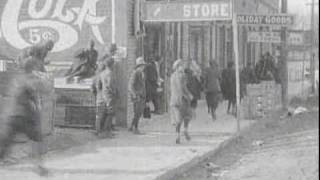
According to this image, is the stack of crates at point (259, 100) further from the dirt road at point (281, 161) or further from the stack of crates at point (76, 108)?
the stack of crates at point (76, 108)

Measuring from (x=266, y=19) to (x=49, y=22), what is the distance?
491 cm

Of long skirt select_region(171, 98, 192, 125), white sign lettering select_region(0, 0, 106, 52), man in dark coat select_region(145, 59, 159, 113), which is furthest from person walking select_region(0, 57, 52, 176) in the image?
man in dark coat select_region(145, 59, 159, 113)

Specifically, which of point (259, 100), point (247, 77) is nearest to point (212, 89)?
point (259, 100)

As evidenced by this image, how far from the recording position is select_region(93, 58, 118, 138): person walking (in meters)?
13.0

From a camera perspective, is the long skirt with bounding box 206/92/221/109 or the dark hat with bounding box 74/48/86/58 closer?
the dark hat with bounding box 74/48/86/58

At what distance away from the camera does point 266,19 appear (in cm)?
1432

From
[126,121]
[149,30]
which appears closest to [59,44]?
[126,121]

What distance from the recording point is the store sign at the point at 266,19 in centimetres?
1427

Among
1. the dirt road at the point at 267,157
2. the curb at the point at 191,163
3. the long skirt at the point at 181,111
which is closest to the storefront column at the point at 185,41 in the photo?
the dirt road at the point at 267,157

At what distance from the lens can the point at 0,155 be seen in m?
8.83

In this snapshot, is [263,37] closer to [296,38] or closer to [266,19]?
[266,19]

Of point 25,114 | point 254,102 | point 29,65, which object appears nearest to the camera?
point 25,114

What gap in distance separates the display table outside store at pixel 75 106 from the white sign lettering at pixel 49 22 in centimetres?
128

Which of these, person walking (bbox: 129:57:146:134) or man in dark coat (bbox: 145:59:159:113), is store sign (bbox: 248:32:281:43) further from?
person walking (bbox: 129:57:146:134)
